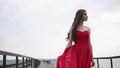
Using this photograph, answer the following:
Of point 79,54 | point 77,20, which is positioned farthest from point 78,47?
point 77,20

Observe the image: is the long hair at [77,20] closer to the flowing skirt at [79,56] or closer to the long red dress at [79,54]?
the long red dress at [79,54]

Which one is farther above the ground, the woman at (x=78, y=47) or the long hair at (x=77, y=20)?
the long hair at (x=77, y=20)

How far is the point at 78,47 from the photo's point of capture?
4699 mm

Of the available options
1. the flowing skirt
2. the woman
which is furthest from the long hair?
the flowing skirt

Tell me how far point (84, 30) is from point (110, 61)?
8.28ft

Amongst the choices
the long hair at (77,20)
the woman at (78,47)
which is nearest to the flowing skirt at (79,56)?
the woman at (78,47)

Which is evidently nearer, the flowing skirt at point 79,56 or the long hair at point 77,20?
the long hair at point 77,20

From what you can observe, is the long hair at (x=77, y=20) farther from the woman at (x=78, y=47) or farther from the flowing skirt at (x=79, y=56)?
the flowing skirt at (x=79, y=56)

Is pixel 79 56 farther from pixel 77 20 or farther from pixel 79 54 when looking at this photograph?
pixel 77 20

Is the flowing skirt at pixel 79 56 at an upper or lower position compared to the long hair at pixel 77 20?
lower

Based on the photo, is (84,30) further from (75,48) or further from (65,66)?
(65,66)

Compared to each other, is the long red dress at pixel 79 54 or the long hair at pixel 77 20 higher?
the long hair at pixel 77 20

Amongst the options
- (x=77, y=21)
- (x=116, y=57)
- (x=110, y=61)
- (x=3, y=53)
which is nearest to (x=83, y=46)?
(x=77, y=21)

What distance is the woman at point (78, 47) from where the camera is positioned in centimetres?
457
